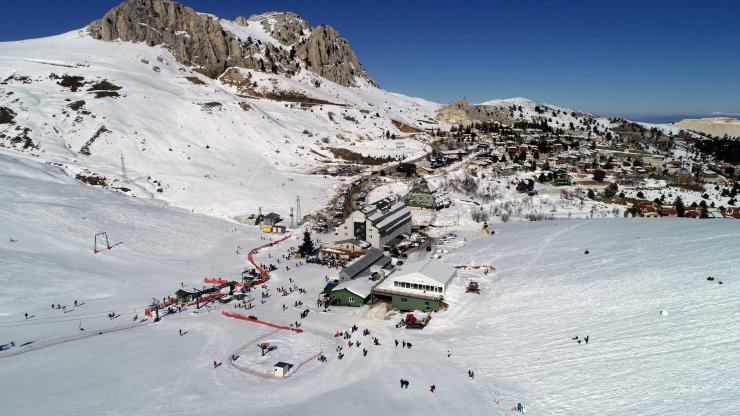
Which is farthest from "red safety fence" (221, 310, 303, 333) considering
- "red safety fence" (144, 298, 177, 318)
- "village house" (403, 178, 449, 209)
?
"village house" (403, 178, 449, 209)

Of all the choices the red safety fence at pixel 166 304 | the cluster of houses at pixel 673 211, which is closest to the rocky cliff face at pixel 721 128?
the cluster of houses at pixel 673 211

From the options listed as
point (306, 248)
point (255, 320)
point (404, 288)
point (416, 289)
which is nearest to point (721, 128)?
point (306, 248)

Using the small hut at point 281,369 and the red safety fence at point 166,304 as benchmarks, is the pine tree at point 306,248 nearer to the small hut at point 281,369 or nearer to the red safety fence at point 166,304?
the red safety fence at point 166,304

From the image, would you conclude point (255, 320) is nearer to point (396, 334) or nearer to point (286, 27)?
point (396, 334)

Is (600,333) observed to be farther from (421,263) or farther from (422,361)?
(421,263)

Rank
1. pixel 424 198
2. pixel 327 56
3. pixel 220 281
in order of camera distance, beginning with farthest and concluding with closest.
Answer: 1. pixel 327 56
2. pixel 424 198
3. pixel 220 281

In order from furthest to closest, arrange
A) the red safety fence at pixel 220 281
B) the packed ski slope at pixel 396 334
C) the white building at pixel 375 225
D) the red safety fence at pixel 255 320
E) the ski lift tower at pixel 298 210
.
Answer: the ski lift tower at pixel 298 210, the white building at pixel 375 225, the red safety fence at pixel 220 281, the red safety fence at pixel 255 320, the packed ski slope at pixel 396 334
